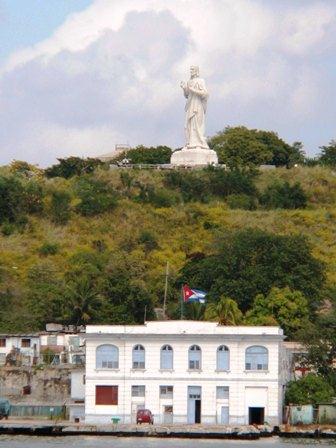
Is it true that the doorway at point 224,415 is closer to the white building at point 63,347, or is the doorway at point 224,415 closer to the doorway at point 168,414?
the doorway at point 168,414

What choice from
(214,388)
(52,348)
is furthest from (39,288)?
(214,388)

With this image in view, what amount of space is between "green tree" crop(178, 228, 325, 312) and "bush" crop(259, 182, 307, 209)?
20705mm

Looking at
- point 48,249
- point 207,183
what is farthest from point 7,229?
point 207,183

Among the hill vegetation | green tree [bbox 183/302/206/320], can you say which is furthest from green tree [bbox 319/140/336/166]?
green tree [bbox 183/302/206/320]

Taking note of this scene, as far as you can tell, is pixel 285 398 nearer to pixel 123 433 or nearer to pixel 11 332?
pixel 123 433

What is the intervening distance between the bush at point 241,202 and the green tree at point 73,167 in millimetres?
10929

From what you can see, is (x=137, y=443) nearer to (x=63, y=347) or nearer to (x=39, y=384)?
(x=39, y=384)

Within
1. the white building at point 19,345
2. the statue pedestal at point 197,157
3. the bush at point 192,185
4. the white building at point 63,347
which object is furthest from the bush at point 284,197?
the white building at point 19,345

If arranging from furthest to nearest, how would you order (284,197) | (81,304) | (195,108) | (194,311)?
(284,197) < (195,108) < (81,304) < (194,311)

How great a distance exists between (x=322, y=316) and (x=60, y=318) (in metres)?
14.1

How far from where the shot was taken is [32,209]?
109375 millimetres

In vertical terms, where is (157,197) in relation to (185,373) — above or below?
above

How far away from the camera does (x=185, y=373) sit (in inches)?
2756

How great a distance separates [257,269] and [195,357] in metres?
18.4
